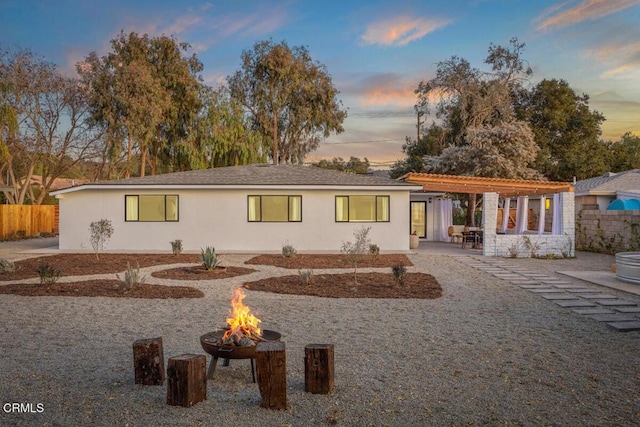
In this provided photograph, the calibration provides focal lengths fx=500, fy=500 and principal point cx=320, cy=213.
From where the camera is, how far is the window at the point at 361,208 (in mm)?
18562

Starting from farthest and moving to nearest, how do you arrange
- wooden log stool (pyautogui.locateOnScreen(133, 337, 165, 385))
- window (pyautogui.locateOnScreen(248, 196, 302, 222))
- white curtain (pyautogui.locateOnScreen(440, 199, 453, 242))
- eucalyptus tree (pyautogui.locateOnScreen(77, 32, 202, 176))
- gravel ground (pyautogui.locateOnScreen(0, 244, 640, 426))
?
eucalyptus tree (pyautogui.locateOnScreen(77, 32, 202, 176)) → white curtain (pyautogui.locateOnScreen(440, 199, 453, 242)) → window (pyautogui.locateOnScreen(248, 196, 302, 222)) → wooden log stool (pyautogui.locateOnScreen(133, 337, 165, 385)) → gravel ground (pyautogui.locateOnScreen(0, 244, 640, 426))

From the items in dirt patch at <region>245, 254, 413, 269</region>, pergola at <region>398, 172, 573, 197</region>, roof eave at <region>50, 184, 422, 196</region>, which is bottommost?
dirt patch at <region>245, 254, 413, 269</region>

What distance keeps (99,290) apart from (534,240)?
13.5 m

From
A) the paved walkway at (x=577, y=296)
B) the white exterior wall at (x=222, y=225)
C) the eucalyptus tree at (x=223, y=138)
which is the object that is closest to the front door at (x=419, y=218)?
the white exterior wall at (x=222, y=225)

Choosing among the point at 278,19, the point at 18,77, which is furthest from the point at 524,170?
the point at 18,77

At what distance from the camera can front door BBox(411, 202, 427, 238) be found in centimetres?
2373

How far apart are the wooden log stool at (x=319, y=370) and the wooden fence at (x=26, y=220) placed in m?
25.9

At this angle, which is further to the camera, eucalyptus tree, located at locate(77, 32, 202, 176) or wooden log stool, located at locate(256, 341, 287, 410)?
eucalyptus tree, located at locate(77, 32, 202, 176)

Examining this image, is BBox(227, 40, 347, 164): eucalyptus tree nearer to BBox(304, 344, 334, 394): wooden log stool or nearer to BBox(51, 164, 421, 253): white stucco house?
BBox(51, 164, 421, 253): white stucco house

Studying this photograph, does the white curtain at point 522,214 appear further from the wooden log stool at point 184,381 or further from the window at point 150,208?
the wooden log stool at point 184,381

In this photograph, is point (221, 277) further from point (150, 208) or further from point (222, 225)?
point (150, 208)

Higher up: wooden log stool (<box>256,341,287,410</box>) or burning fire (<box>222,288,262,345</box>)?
burning fire (<box>222,288,262,345</box>)

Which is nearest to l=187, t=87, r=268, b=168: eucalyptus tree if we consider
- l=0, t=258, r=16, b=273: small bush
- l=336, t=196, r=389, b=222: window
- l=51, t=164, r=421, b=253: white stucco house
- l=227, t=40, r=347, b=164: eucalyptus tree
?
l=227, t=40, r=347, b=164: eucalyptus tree

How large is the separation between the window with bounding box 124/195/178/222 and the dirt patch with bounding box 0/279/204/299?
8159 mm
